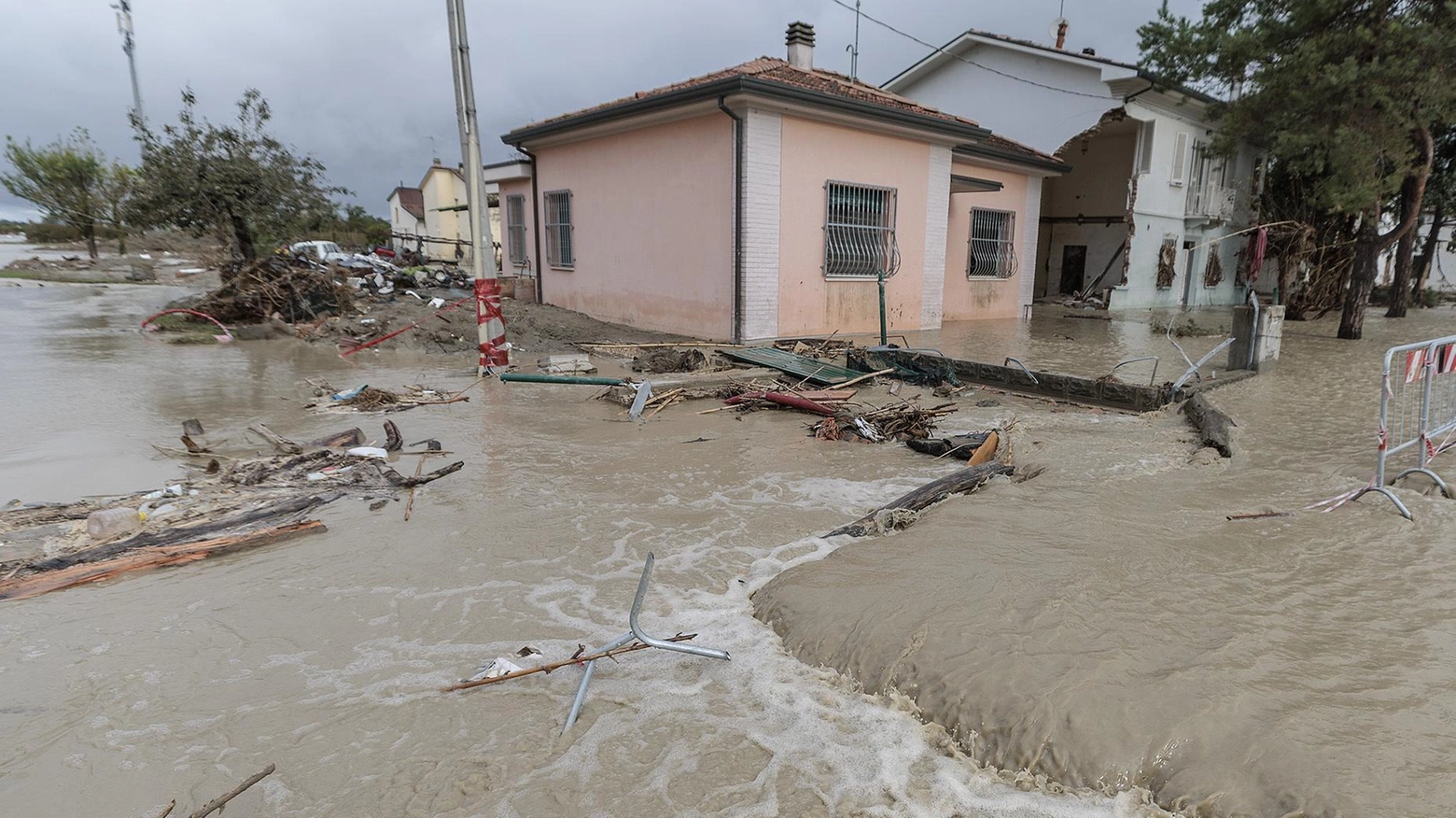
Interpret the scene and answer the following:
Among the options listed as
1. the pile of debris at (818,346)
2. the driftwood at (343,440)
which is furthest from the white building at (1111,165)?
the driftwood at (343,440)

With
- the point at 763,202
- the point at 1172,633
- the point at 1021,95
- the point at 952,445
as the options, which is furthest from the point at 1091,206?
the point at 1172,633

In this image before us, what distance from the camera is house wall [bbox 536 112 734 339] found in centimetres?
1136

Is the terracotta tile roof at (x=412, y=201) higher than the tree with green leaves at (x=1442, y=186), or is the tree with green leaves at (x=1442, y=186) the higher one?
the terracotta tile roof at (x=412, y=201)

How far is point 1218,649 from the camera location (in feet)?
9.46

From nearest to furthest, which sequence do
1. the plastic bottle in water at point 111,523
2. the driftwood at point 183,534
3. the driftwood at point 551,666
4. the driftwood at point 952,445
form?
the driftwood at point 551,666 → the driftwood at point 183,534 → the plastic bottle in water at point 111,523 → the driftwood at point 952,445

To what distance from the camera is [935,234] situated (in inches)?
532

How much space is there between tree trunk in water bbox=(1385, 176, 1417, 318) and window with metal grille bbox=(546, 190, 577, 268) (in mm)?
15032

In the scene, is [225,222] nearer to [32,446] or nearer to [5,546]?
[32,446]

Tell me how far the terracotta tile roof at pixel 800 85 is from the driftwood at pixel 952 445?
638cm

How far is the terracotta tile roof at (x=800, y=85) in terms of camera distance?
11453mm

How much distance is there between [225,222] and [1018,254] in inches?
695

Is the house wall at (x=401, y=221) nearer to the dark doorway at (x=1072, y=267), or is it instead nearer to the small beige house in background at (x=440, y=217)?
the small beige house in background at (x=440, y=217)

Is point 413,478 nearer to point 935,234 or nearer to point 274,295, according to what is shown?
point 274,295

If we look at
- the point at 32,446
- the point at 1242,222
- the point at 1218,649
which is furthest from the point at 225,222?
the point at 1242,222
